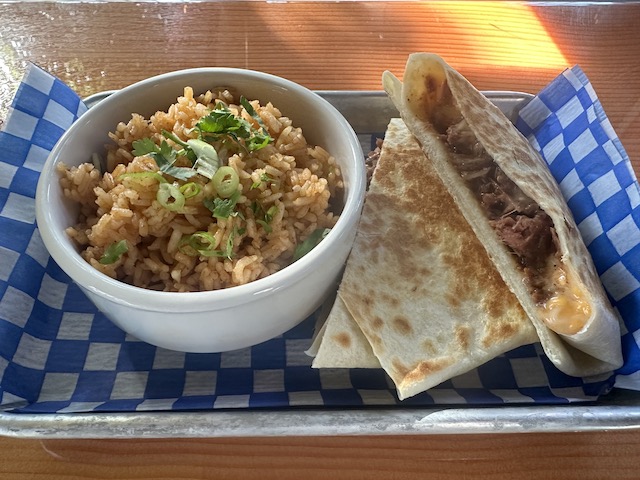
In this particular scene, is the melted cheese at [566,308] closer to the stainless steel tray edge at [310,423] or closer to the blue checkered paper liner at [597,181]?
the blue checkered paper liner at [597,181]

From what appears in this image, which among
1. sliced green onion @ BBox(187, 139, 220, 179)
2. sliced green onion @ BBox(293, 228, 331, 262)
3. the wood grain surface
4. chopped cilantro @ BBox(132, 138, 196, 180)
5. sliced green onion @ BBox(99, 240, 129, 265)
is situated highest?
sliced green onion @ BBox(187, 139, 220, 179)

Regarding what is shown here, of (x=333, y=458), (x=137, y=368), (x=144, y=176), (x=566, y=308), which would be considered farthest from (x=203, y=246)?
(x=566, y=308)

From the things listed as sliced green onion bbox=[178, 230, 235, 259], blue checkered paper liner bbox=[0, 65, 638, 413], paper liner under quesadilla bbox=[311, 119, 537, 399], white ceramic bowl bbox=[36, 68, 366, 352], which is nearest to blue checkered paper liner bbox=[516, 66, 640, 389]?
blue checkered paper liner bbox=[0, 65, 638, 413]

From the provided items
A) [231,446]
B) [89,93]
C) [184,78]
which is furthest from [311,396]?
[89,93]

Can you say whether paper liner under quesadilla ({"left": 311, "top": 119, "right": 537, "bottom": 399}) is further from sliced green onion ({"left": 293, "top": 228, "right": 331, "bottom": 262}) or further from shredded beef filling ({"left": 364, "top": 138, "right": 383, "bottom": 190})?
sliced green onion ({"left": 293, "top": 228, "right": 331, "bottom": 262})

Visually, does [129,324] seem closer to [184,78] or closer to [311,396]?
[311,396]

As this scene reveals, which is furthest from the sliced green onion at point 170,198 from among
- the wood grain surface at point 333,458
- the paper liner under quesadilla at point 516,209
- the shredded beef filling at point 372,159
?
the paper liner under quesadilla at point 516,209

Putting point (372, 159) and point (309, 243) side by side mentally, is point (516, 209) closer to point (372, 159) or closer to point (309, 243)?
point (372, 159)
